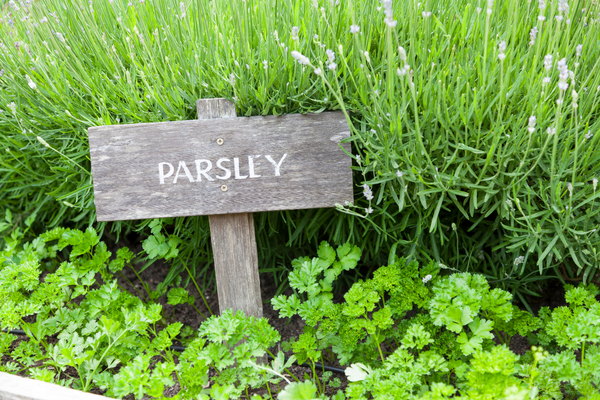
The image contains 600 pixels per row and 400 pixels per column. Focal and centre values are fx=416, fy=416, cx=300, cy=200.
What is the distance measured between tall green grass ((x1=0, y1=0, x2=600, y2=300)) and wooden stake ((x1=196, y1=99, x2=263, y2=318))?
0.19 metres

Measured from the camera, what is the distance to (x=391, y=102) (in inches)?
40.5

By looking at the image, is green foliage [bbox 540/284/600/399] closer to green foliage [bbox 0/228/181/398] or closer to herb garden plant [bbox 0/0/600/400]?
herb garden plant [bbox 0/0/600/400]

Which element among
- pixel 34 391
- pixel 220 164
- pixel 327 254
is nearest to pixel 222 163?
pixel 220 164

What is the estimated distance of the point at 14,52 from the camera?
5.04 ft

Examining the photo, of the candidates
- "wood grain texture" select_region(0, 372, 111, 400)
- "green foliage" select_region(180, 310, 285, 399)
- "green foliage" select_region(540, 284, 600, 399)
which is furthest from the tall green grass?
"wood grain texture" select_region(0, 372, 111, 400)

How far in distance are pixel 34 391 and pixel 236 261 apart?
627 mm

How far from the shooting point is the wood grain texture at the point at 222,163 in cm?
122

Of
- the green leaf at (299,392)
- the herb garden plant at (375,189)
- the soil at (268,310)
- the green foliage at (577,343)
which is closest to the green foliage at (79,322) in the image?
the herb garden plant at (375,189)

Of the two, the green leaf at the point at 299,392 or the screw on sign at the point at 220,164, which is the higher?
the screw on sign at the point at 220,164

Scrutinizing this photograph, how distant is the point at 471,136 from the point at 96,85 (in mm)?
1271

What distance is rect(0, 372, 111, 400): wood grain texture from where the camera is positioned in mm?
1059

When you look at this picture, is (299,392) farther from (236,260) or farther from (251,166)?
(251,166)

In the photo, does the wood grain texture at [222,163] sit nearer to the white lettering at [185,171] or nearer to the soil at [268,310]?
the white lettering at [185,171]

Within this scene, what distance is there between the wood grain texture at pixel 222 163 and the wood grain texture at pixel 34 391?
1.61ft
